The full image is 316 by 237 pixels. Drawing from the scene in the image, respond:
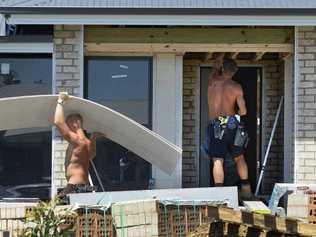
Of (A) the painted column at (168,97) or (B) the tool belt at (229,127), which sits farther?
(A) the painted column at (168,97)

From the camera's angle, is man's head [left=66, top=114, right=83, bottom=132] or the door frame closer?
man's head [left=66, top=114, right=83, bottom=132]

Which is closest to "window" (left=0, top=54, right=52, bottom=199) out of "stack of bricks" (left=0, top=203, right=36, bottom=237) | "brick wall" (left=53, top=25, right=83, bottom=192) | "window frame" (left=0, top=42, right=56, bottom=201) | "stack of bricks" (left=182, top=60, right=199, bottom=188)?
"window frame" (left=0, top=42, right=56, bottom=201)

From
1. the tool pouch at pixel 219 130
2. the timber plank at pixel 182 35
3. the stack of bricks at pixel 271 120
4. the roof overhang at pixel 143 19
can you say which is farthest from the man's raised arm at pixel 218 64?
the stack of bricks at pixel 271 120

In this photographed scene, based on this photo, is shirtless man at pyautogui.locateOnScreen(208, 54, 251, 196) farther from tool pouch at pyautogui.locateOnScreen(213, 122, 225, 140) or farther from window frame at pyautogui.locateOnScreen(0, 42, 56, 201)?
window frame at pyautogui.locateOnScreen(0, 42, 56, 201)

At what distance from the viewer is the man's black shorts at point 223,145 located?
31.8 ft

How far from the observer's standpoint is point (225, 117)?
972 cm

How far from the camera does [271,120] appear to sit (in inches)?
442

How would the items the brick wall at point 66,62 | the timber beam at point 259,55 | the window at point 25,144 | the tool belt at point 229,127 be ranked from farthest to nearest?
1. the timber beam at point 259,55
2. the window at point 25,144
3. the tool belt at point 229,127
4. the brick wall at point 66,62

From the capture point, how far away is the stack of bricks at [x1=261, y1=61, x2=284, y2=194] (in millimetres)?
11180

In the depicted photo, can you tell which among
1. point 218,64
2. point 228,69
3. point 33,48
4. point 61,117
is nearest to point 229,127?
point 228,69

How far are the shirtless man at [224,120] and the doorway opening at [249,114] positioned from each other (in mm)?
1391

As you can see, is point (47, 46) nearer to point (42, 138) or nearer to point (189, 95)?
point (42, 138)

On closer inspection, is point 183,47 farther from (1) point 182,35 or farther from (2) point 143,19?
(2) point 143,19

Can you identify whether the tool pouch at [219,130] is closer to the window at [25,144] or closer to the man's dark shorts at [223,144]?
the man's dark shorts at [223,144]
